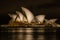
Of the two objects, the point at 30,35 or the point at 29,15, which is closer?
the point at 30,35

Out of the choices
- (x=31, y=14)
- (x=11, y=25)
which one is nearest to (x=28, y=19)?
(x=31, y=14)

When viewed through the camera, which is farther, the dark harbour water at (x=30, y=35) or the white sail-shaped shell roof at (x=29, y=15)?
the white sail-shaped shell roof at (x=29, y=15)

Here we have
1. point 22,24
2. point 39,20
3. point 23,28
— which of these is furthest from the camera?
point 39,20

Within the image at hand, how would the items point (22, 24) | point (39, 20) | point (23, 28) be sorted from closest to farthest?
point (23, 28) → point (22, 24) → point (39, 20)

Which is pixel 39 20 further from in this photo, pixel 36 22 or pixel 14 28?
pixel 14 28

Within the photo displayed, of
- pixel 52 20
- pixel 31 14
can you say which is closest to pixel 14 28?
pixel 31 14

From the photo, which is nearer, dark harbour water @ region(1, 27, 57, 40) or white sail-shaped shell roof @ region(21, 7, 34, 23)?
dark harbour water @ region(1, 27, 57, 40)

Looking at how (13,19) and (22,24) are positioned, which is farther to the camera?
(13,19)

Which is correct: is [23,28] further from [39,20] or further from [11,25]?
[39,20]

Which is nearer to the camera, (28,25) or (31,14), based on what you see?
(28,25)
